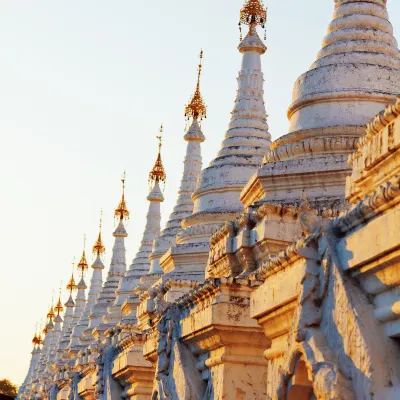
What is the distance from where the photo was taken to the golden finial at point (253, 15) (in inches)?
957

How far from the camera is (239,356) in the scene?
10.7 meters

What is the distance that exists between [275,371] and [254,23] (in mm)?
16709

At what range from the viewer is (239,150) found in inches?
917

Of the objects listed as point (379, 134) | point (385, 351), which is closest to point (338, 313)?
point (385, 351)

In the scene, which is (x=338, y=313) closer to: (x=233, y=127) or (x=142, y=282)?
(x=233, y=127)

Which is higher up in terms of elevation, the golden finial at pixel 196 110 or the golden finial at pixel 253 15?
the golden finial at pixel 196 110

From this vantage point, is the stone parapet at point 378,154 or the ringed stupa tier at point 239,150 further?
the ringed stupa tier at point 239,150

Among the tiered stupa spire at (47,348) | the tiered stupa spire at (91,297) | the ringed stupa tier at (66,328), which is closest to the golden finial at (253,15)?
the tiered stupa spire at (91,297)

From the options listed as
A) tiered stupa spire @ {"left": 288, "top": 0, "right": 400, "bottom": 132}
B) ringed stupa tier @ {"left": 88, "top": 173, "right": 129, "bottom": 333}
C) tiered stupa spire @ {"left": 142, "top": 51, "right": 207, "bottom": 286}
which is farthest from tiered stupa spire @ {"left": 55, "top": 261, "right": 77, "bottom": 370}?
tiered stupa spire @ {"left": 288, "top": 0, "right": 400, "bottom": 132}

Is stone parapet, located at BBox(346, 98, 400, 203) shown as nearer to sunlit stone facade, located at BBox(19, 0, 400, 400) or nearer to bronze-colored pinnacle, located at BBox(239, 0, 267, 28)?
sunlit stone facade, located at BBox(19, 0, 400, 400)

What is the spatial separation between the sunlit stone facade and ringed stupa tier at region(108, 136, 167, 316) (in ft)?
42.7

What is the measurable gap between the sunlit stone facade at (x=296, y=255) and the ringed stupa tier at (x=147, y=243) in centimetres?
1302

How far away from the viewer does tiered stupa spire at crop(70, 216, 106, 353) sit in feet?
159

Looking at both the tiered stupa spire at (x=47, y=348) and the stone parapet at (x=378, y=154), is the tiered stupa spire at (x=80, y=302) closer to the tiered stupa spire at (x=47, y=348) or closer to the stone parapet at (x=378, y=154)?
the tiered stupa spire at (x=47, y=348)
